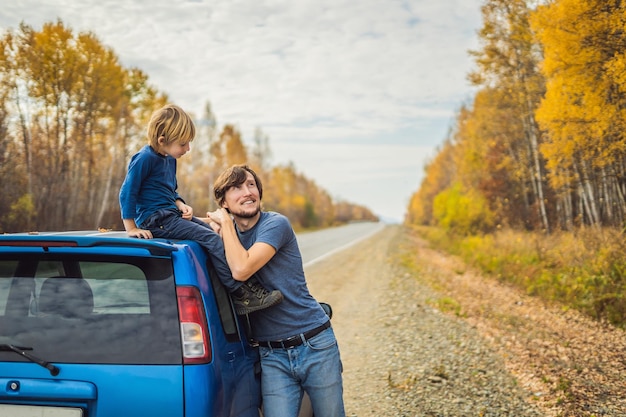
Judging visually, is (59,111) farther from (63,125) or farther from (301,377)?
(301,377)

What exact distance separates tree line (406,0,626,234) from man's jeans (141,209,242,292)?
1158 cm

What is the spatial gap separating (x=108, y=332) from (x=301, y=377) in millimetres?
1082

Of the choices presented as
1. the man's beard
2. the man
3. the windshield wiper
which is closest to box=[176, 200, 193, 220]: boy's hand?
the man

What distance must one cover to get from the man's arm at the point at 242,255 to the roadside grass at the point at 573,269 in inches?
355

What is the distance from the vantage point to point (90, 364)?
2.38m

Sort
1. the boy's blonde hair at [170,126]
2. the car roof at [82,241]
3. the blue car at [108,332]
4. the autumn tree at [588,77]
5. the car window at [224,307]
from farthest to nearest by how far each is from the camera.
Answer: the autumn tree at [588,77]
the boy's blonde hair at [170,126]
the car window at [224,307]
the car roof at [82,241]
the blue car at [108,332]

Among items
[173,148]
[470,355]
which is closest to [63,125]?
[470,355]

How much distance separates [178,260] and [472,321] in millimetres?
8663

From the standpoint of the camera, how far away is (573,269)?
1356 centimetres

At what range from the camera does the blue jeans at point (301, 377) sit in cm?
301

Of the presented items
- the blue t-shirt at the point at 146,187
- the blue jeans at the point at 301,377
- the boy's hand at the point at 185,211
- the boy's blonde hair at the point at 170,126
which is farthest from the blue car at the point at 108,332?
the boy's blonde hair at the point at 170,126

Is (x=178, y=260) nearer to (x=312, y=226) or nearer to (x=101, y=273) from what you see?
(x=101, y=273)

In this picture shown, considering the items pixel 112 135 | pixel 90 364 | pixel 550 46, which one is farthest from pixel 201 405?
pixel 112 135

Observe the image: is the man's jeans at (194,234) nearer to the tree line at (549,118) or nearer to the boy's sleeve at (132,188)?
the boy's sleeve at (132,188)
